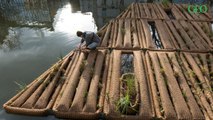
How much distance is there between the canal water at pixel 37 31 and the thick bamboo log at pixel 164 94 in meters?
2.47

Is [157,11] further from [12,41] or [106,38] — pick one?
[12,41]

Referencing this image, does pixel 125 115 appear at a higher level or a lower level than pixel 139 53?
lower

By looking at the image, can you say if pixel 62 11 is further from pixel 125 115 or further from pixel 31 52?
pixel 125 115

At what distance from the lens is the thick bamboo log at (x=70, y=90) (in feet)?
14.7

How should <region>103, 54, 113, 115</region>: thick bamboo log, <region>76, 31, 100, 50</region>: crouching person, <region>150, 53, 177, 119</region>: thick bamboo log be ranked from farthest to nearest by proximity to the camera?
<region>76, 31, 100, 50</region>: crouching person, <region>103, 54, 113, 115</region>: thick bamboo log, <region>150, 53, 177, 119</region>: thick bamboo log

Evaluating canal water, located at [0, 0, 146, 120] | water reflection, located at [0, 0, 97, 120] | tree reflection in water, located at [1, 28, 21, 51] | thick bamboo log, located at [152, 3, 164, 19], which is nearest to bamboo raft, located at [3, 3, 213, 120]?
canal water, located at [0, 0, 146, 120]

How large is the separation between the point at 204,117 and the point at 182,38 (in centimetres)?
384

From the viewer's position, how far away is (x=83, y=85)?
5086mm

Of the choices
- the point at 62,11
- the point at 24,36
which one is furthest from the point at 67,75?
the point at 62,11

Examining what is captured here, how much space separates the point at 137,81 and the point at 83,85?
4.44 feet

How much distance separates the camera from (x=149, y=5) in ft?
36.1

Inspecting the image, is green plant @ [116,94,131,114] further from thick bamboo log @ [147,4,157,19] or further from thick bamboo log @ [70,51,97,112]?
thick bamboo log @ [147,4,157,19]

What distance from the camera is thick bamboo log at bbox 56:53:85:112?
4.48 m

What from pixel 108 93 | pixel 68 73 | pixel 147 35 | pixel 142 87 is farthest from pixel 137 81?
pixel 147 35
